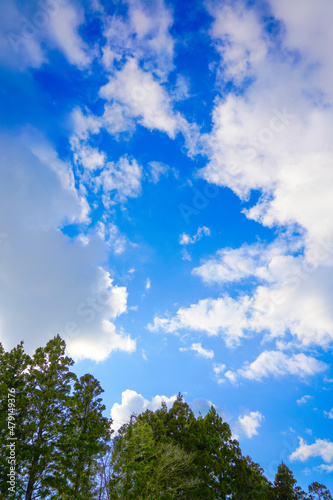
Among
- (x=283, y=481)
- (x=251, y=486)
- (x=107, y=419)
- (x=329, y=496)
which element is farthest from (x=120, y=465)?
(x=329, y=496)

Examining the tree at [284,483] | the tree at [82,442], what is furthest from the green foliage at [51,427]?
the tree at [284,483]

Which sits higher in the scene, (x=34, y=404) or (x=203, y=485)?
(x=34, y=404)

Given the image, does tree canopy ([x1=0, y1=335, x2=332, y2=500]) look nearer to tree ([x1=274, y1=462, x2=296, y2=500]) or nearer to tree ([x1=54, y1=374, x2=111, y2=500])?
tree ([x1=54, y1=374, x2=111, y2=500])

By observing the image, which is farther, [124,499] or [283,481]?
[283,481]

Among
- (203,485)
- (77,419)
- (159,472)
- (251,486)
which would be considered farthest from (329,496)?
(77,419)

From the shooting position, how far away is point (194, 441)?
2108cm

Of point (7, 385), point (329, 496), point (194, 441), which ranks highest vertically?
point (7, 385)

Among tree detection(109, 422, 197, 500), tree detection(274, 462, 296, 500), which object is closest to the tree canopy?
tree detection(109, 422, 197, 500)

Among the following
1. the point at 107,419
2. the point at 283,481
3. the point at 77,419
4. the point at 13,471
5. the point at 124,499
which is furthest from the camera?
the point at 283,481

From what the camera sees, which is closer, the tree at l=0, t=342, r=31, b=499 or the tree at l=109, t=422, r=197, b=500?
the tree at l=109, t=422, r=197, b=500

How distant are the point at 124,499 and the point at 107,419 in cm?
731

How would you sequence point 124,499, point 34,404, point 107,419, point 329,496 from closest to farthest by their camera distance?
point 124,499 < point 34,404 < point 107,419 < point 329,496

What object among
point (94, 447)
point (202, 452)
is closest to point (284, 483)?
point (202, 452)

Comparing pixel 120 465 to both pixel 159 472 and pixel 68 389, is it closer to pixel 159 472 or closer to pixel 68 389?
pixel 159 472
